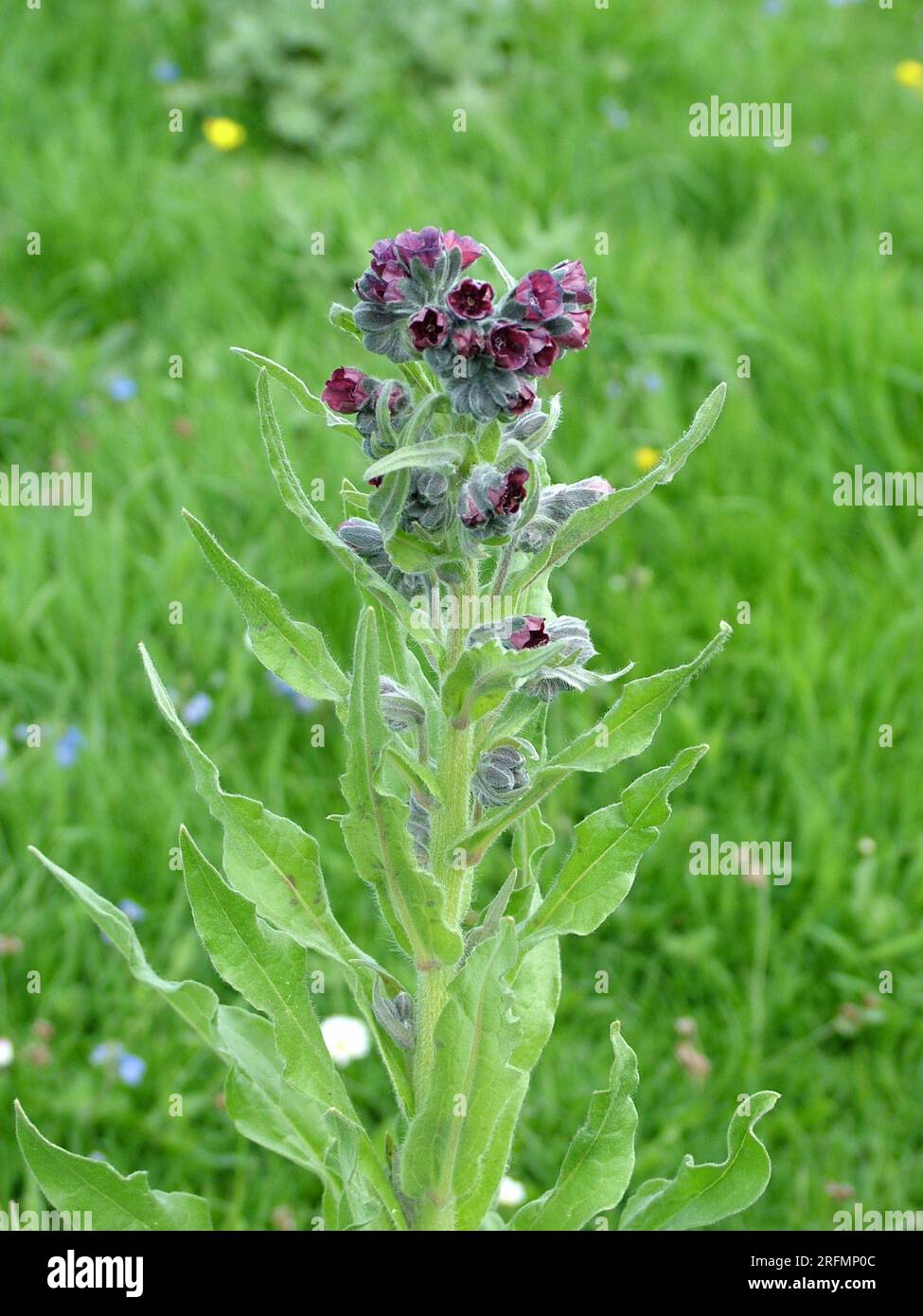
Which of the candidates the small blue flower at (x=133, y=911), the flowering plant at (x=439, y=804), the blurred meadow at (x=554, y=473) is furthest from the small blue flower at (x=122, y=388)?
the flowering plant at (x=439, y=804)

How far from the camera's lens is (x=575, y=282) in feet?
6.20

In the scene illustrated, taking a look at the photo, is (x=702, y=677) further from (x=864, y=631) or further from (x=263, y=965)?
(x=263, y=965)

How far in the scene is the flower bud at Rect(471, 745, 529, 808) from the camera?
212cm

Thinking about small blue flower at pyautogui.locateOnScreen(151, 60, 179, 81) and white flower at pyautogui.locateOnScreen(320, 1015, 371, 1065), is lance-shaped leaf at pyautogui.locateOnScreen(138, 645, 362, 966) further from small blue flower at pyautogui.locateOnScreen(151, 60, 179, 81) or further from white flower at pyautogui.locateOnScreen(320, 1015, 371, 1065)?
small blue flower at pyautogui.locateOnScreen(151, 60, 179, 81)

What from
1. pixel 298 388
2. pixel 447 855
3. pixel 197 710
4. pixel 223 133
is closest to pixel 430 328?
pixel 298 388

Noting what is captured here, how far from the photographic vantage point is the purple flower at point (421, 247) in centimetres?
188

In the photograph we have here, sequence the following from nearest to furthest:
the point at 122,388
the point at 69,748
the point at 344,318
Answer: the point at 344,318 < the point at 69,748 < the point at 122,388

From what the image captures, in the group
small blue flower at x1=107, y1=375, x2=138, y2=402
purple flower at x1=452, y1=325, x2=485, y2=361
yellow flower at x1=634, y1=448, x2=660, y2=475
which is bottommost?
purple flower at x1=452, y1=325, x2=485, y2=361

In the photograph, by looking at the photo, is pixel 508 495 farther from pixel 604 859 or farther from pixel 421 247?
pixel 604 859

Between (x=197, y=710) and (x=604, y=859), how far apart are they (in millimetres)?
1815

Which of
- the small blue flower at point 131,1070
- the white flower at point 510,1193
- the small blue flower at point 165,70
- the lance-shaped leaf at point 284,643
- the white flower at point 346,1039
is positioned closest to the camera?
the lance-shaped leaf at point 284,643

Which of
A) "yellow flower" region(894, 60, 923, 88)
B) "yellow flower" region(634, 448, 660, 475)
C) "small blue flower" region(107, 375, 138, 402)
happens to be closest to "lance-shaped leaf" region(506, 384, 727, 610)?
"yellow flower" region(634, 448, 660, 475)

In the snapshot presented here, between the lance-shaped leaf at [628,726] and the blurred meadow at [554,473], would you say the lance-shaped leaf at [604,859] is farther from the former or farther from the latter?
the blurred meadow at [554,473]

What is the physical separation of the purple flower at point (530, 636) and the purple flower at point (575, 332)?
35cm
